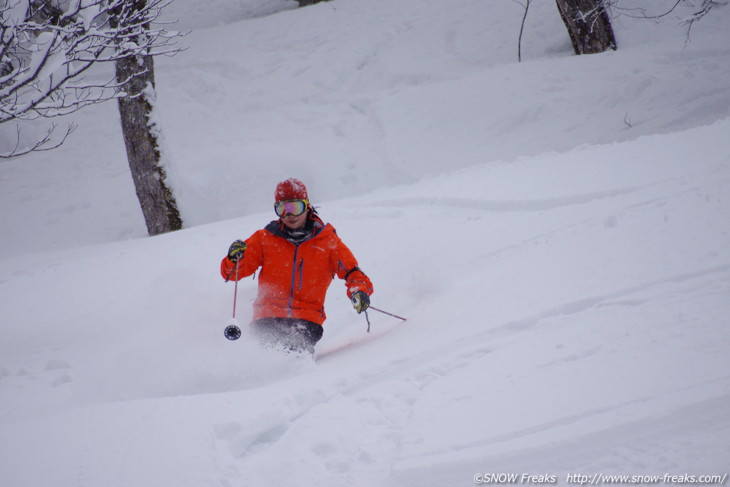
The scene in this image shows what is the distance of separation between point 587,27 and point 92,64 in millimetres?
10600

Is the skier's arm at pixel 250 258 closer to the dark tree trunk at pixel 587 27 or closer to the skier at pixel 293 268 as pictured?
the skier at pixel 293 268

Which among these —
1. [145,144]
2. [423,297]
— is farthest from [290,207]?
[145,144]

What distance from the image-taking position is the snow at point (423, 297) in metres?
2.42

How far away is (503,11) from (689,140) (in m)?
10.7

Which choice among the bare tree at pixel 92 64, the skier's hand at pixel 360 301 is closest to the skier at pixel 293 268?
the skier's hand at pixel 360 301

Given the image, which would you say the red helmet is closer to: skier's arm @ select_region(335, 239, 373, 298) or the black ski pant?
skier's arm @ select_region(335, 239, 373, 298)

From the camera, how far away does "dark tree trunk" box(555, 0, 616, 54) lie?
11.3 metres

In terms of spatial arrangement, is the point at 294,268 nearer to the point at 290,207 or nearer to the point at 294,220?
the point at 294,220

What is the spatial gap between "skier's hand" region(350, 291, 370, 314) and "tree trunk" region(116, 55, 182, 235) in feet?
17.3

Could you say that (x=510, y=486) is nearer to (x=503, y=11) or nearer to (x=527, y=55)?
(x=527, y=55)

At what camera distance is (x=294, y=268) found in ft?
15.2

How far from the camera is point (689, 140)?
6395 mm

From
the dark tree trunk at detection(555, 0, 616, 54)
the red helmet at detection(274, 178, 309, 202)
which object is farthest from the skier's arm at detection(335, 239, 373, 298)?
the dark tree trunk at detection(555, 0, 616, 54)

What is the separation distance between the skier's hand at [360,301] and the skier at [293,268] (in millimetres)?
197
